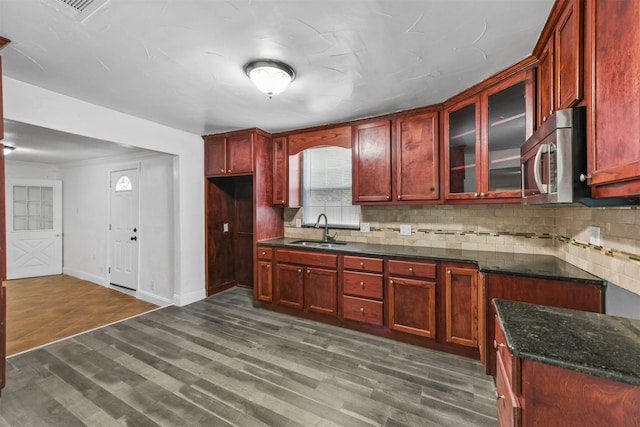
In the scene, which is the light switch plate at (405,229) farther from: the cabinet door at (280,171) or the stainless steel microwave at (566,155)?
the stainless steel microwave at (566,155)

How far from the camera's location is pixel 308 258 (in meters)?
3.20

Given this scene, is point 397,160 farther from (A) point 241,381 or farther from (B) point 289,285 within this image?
(A) point 241,381

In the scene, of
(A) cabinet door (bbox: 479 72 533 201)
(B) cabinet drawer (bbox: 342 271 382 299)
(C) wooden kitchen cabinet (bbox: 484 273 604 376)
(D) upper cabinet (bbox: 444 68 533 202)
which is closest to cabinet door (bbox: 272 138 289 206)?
(B) cabinet drawer (bbox: 342 271 382 299)

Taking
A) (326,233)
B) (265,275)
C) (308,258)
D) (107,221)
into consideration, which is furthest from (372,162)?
(107,221)

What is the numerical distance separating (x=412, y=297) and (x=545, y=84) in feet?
6.47

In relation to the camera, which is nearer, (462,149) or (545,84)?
(545,84)

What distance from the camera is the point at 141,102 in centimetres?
268

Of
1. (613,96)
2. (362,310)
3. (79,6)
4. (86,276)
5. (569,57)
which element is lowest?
(86,276)

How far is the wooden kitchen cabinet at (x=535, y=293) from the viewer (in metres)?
1.70

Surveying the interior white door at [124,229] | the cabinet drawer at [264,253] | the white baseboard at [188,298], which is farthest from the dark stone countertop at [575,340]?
the interior white door at [124,229]

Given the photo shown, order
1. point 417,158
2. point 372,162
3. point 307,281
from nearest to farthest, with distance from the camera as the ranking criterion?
point 417,158 → point 372,162 → point 307,281

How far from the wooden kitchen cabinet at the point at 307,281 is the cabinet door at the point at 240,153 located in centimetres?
127

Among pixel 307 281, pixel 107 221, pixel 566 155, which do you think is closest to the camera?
pixel 566 155

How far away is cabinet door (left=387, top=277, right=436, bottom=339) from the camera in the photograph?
8.27 ft
